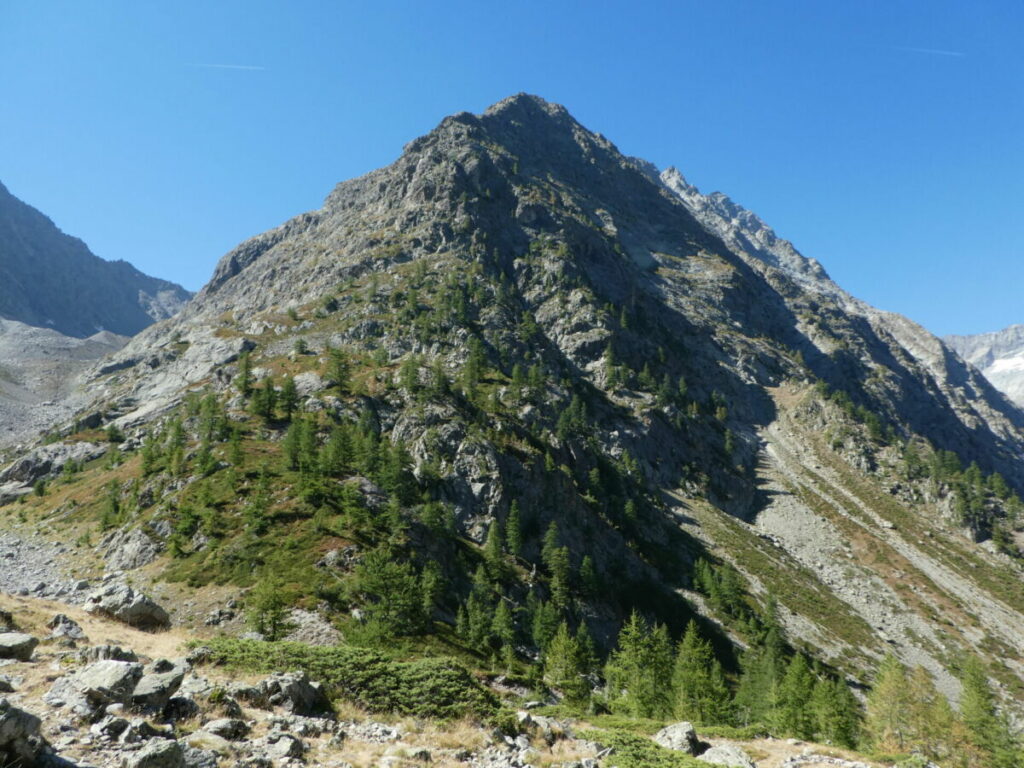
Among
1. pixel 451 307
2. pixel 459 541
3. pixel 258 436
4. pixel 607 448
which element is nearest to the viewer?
pixel 459 541

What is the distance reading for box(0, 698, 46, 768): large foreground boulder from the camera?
9719 mm

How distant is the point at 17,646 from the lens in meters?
17.9

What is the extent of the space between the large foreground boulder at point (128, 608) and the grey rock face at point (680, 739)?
31.0 metres

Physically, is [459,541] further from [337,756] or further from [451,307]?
[451,307]

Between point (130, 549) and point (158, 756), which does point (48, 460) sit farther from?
point (158, 756)

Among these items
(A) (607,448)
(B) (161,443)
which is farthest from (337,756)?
(A) (607,448)

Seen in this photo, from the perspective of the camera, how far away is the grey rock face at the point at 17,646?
17.7m

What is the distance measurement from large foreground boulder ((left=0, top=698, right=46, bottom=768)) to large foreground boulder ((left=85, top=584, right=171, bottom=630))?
2482cm

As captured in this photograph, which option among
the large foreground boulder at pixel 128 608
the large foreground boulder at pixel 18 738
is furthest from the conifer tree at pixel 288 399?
the large foreground boulder at pixel 18 738

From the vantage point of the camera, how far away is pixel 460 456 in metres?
92.4

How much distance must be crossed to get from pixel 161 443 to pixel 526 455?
244ft

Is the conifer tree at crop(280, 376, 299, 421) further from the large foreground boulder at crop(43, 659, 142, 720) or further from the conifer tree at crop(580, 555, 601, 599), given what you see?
the large foreground boulder at crop(43, 659, 142, 720)

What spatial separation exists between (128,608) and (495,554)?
4822 cm

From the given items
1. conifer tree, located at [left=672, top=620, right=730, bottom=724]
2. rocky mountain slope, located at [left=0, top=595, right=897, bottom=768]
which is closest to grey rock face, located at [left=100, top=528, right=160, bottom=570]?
rocky mountain slope, located at [left=0, top=595, right=897, bottom=768]
